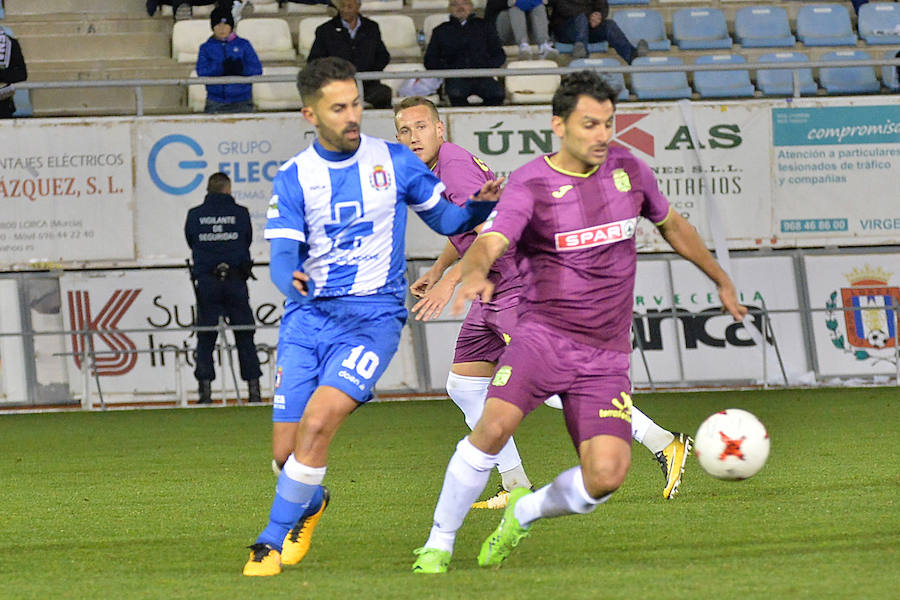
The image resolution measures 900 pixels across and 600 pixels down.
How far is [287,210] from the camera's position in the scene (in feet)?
17.7

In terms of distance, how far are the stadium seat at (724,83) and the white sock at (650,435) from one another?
946cm

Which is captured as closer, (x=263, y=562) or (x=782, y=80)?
(x=263, y=562)

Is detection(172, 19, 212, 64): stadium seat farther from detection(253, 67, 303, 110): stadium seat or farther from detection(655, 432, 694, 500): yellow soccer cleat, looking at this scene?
detection(655, 432, 694, 500): yellow soccer cleat

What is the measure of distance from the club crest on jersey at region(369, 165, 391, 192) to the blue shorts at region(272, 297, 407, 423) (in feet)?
1.50

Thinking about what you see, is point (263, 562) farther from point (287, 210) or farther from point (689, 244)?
point (689, 244)

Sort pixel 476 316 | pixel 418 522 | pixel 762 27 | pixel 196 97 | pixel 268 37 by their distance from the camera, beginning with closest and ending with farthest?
1. pixel 418 522
2. pixel 476 316
3. pixel 196 97
4. pixel 268 37
5. pixel 762 27

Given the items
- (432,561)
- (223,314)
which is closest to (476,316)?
(432,561)

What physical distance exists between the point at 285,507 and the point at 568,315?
1338 millimetres

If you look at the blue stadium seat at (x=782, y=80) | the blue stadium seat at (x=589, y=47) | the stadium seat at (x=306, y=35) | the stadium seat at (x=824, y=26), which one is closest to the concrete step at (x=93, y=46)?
the stadium seat at (x=306, y=35)

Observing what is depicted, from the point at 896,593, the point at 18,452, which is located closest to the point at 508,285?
the point at 896,593

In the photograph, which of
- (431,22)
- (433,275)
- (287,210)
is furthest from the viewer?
(431,22)

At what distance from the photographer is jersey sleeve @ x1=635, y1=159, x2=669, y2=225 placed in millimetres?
5465

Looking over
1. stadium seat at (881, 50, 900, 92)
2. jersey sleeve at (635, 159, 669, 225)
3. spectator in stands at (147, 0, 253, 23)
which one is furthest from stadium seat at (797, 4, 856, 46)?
jersey sleeve at (635, 159, 669, 225)

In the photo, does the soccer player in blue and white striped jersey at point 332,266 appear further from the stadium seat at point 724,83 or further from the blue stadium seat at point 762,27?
the blue stadium seat at point 762,27
